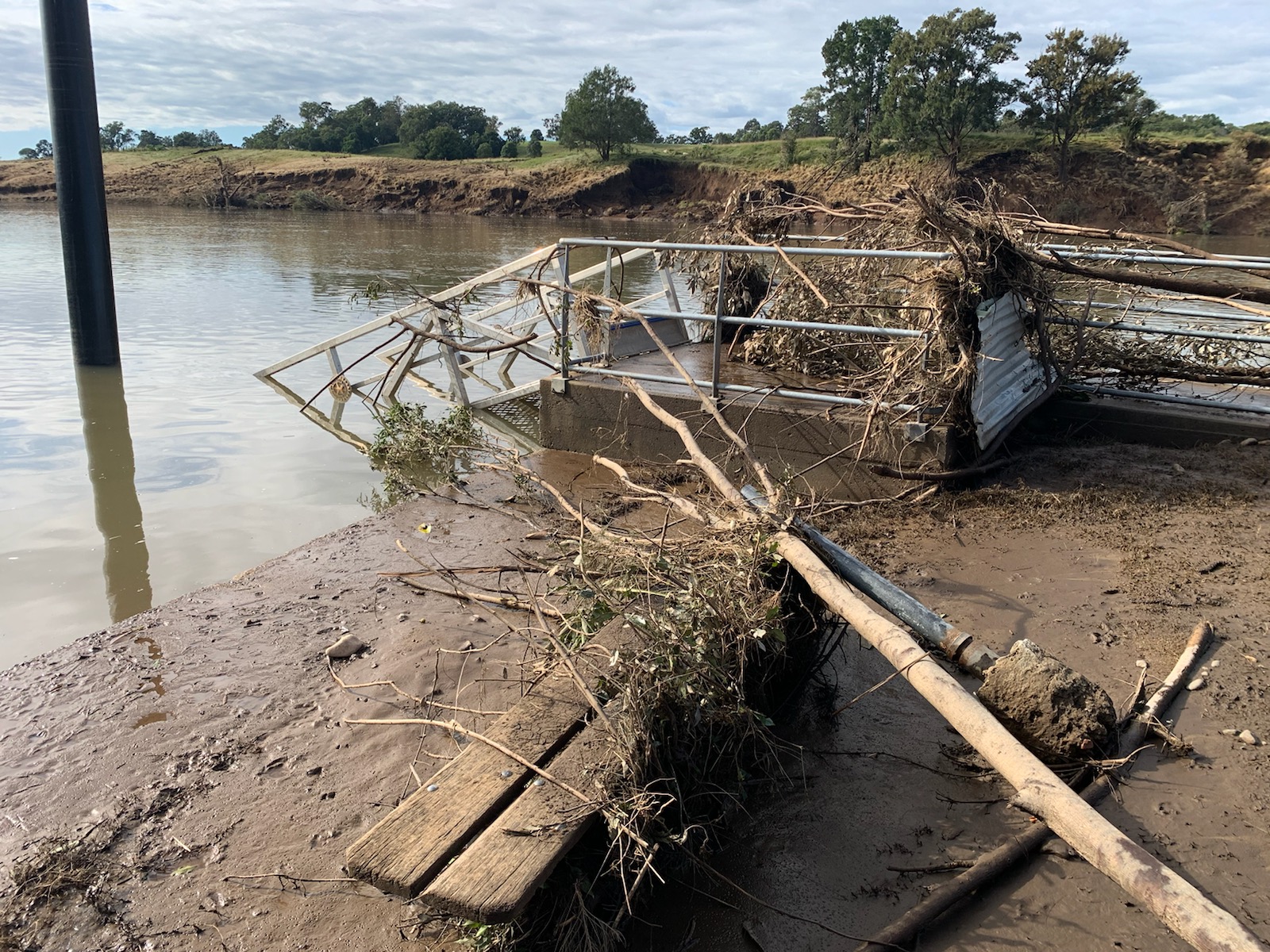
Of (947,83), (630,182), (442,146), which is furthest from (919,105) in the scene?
(442,146)

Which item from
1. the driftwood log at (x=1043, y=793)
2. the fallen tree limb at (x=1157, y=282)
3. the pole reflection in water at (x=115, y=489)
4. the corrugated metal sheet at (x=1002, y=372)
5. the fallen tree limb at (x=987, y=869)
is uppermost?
the fallen tree limb at (x=1157, y=282)

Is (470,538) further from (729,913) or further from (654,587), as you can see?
(729,913)

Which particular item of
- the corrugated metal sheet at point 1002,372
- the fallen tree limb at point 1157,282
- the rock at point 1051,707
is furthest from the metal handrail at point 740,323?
the rock at point 1051,707

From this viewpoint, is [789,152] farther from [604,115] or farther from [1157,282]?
[1157,282]

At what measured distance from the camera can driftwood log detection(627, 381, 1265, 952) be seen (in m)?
2.05

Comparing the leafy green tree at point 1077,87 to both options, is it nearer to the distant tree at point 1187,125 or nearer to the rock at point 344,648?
the distant tree at point 1187,125

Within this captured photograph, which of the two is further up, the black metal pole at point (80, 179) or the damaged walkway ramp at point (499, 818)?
the black metal pole at point (80, 179)

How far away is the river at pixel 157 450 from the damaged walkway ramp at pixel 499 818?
3386 mm

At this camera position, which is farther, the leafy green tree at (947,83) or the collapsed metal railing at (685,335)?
the leafy green tree at (947,83)

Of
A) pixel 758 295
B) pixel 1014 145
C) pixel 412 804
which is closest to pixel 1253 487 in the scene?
pixel 758 295

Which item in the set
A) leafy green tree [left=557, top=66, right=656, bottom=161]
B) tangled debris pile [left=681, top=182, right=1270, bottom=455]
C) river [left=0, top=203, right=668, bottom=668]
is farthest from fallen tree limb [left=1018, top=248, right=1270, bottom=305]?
leafy green tree [left=557, top=66, right=656, bottom=161]

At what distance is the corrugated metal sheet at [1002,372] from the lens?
20.2 ft

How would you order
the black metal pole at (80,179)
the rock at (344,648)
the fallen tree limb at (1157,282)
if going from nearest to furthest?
the rock at (344,648), the fallen tree limb at (1157,282), the black metal pole at (80,179)

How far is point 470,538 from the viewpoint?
5.88 meters
